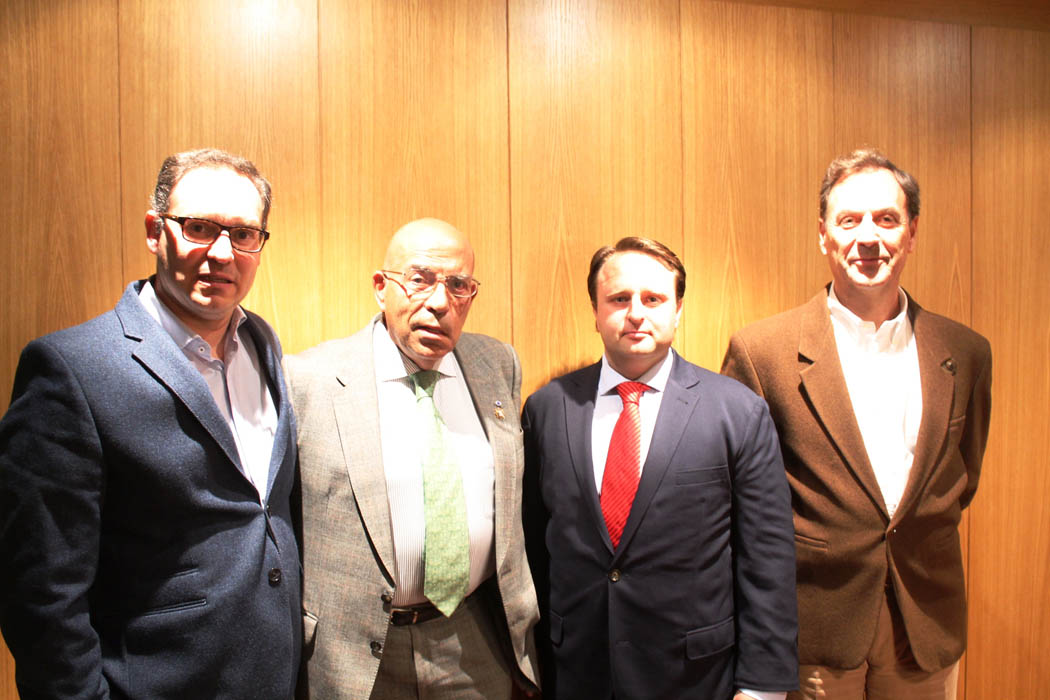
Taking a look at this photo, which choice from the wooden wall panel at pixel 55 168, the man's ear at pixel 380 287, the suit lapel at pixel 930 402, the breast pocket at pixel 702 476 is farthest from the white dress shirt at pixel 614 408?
the wooden wall panel at pixel 55 168

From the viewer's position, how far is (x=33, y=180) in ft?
7.32

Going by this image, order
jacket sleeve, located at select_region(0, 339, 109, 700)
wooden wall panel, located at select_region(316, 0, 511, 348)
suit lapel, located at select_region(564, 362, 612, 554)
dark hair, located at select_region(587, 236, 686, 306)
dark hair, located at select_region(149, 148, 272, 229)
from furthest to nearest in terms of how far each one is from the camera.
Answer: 1. wooden wall panel, located at select_region(316, 0, 511, 348)
2. dark hair, located at select_region(587, 236, 686, 306)
3. suit lapel, located at select_region(564, 362, 612, 554)
4. dark hair, located at select_region(149, 148, 272, 229)
5. jacket sleeve, located at select_region(0, 339, 109, 700)

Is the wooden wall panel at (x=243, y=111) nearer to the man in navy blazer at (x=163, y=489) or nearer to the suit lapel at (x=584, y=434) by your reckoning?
the man in navy blazer at (x=163, y=489)

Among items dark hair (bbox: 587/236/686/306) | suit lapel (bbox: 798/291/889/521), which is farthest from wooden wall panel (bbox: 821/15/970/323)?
dark hair (bbox: 587/236/686/306)

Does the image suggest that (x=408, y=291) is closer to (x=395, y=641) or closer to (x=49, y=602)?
(x=395, y=641)

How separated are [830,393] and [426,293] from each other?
4.12 feet

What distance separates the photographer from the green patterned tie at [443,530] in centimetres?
184

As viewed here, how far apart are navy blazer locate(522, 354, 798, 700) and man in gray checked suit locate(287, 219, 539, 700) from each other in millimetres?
133

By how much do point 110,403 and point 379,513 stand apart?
67cm

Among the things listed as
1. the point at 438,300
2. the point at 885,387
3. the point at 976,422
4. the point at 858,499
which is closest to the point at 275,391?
the point at 438,300

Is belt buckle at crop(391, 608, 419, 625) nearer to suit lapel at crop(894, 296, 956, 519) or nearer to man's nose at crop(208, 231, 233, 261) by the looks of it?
man's nose at crop(208, 231, 233, 261)

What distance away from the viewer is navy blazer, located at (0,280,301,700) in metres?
1.39

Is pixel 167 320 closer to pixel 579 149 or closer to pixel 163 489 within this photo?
pixel 163 489

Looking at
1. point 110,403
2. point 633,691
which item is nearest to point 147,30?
point 110,403
